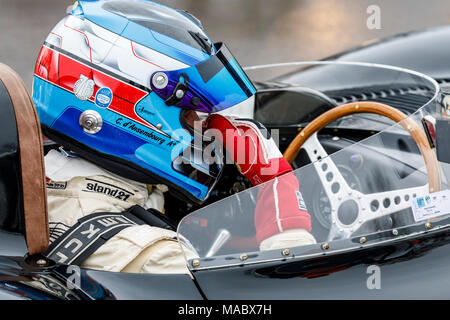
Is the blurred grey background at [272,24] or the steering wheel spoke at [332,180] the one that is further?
the blurred grey background at [272,24]

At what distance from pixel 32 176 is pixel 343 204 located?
0.76 metres

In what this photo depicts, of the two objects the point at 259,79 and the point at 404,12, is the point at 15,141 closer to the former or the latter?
the point at 259,79

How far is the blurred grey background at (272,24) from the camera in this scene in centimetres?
639

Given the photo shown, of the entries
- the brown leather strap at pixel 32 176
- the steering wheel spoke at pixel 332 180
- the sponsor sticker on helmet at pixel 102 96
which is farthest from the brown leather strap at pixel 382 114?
the brown leather strap at pixel 32 176

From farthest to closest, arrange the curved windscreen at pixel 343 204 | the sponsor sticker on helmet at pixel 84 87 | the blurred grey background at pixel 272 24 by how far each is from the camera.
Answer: the blurred grey background at pixel 272 24 < the sponsor sticker on helmet at pixel 84 87 < the curved windscreen at pixel 343 204

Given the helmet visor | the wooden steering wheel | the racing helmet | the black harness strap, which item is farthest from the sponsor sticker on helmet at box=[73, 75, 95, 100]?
the wooden steering wheel

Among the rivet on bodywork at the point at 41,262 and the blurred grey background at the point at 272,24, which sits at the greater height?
the blurred grey background at the point at 272,24

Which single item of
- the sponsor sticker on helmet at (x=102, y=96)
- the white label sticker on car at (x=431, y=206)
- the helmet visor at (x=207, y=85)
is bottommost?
the white label sticker on car at (x=431, y=206)

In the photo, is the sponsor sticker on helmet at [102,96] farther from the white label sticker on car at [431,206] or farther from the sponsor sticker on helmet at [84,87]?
the white label sticker on car at [431,206]

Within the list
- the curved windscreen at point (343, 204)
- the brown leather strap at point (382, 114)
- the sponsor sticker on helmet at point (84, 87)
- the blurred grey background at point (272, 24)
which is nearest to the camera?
the curved windscreen at point (343, 204)

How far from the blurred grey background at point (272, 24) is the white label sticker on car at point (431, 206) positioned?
481cm

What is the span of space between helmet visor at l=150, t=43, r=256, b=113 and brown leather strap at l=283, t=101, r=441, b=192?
1.12 feet

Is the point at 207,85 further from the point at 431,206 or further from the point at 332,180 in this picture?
the point at 431,206

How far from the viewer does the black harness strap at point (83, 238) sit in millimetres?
1424
